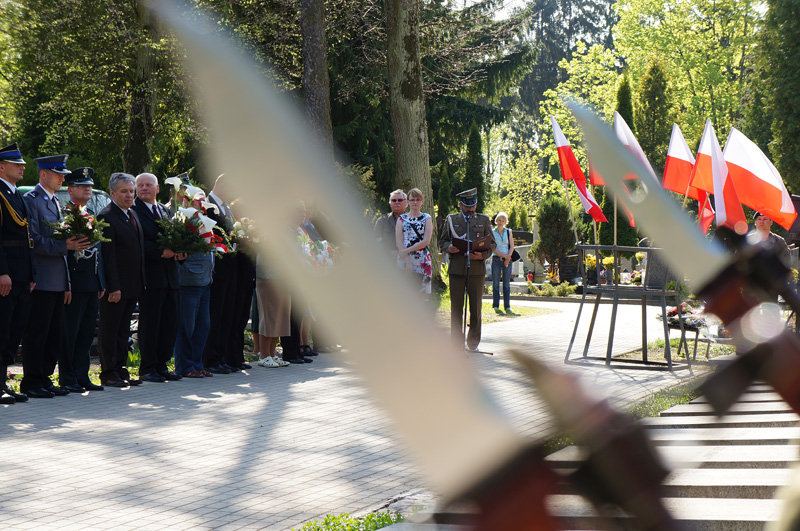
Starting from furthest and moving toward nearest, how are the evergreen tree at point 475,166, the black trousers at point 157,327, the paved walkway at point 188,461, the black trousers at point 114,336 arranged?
1. the evergreen tree at point 475,166
2. the black trousers at point 157,327
3. the black trousers at point 114,336
4. the paved walkway at point 188,461

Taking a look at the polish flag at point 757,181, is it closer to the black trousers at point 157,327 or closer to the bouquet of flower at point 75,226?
the bouquet of flower at point 75,226

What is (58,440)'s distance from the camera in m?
5.62

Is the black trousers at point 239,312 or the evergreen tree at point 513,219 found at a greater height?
the evergreen tree at point 513,219

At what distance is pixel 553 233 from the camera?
2677cm

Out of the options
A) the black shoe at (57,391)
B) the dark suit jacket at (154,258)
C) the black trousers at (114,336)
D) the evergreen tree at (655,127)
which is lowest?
the black shoe at (57,391)

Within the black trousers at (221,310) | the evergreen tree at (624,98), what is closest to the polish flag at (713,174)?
the black trousers at (221,310)

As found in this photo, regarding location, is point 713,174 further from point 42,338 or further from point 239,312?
point 239,312

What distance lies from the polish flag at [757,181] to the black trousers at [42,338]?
635cm

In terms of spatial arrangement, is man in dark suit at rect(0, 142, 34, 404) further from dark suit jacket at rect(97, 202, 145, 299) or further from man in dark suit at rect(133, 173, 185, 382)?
man in dark suit at rect(133, 173, 185, 382)

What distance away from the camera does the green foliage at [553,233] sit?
26.5m

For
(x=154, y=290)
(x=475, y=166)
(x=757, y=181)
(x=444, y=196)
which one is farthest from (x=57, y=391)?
(x=475, y=166)

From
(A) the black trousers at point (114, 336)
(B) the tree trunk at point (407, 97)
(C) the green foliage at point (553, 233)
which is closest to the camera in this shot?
(A) the black trousers at point (114, 336)

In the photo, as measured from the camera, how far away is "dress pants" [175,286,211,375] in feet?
27.3

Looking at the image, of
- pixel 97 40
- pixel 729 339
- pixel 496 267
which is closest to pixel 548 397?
pixel 729 339
